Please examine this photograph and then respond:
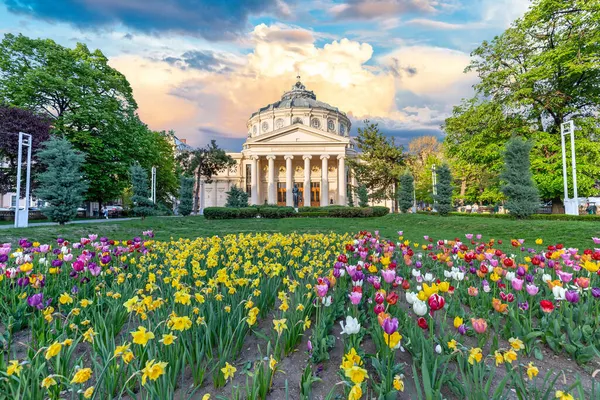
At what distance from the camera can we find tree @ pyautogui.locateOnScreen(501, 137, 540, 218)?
14.1 meters

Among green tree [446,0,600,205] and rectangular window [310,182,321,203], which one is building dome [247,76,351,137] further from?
green tree [446,0,600,205]

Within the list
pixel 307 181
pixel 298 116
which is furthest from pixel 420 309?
pixel 298 116

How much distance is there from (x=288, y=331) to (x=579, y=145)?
2283 centimetres

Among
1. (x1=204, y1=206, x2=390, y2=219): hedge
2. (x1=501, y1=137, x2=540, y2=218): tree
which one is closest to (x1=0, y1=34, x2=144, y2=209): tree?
(x1=204, y1=206, x2=390, y2=219): hedge

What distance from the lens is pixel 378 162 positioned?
31219 mm

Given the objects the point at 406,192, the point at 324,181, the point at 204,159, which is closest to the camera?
the point at 406,192

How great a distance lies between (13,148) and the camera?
17.5m

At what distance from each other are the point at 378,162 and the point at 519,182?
17151 mm

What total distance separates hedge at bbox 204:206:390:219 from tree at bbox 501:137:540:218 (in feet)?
34.2

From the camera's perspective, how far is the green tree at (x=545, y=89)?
16.5m

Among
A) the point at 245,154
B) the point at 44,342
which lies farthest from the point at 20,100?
the point at 245,154

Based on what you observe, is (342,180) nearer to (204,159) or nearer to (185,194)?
(204,159)

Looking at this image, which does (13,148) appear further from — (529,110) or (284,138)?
(529,110)

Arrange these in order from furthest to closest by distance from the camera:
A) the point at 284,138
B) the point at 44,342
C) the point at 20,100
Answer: the point at 284,138, the point at 20,100, the point at 44,342
